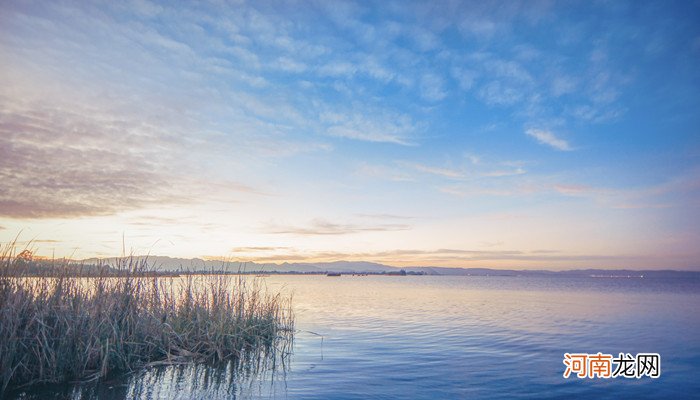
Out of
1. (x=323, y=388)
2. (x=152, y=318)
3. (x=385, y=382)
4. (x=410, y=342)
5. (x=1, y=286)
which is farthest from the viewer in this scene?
(x=410, y=342)

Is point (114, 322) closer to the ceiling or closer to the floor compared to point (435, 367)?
closer to the ceiling

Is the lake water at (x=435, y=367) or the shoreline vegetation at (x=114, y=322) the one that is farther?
the lake water at (x=435, y=367)

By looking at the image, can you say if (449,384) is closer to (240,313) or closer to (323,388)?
(323,388)

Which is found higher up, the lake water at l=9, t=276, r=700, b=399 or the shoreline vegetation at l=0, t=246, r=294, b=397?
the shoreline vegetation at l=0, t=246, r=294, b=397

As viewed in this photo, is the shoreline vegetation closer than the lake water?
Yes

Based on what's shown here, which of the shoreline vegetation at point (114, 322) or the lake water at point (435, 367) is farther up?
the shoreline vegetation at point (114, 322)

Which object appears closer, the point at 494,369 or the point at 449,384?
the point at 449,384

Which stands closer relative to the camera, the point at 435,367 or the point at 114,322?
the point at 114,322

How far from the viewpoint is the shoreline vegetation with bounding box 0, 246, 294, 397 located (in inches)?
370

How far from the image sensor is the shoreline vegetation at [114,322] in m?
9.39

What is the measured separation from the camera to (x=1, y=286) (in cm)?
941

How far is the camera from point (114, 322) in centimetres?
1120

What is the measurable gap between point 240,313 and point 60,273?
6.31 meters

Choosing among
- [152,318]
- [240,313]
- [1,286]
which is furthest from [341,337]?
[1,286]
